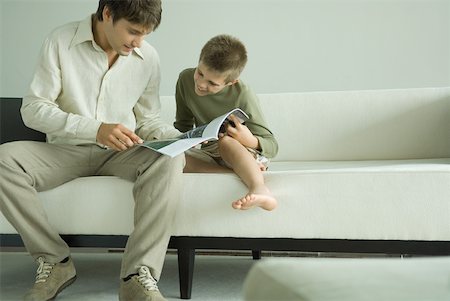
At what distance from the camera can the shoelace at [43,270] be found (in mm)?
1958

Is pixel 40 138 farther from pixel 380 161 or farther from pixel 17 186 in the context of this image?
pixel 380 161

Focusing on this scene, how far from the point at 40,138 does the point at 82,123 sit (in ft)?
1.95

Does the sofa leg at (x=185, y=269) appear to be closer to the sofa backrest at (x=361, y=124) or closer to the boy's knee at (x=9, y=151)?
the boy's knee at (x=9, y=151)

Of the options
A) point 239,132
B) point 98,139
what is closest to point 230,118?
point 239,132

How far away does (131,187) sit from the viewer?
2062 mm

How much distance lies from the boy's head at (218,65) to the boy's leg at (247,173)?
0.19 meters

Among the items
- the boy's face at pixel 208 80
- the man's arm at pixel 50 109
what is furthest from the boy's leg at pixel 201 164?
the man's arm at pixel 50 109

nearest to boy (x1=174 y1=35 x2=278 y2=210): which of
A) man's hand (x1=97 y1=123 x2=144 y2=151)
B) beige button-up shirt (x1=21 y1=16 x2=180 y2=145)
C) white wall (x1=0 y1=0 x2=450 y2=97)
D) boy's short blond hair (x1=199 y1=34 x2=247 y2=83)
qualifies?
boy's short blond hair (x1=199 y1=34 x2=247 y2=83)

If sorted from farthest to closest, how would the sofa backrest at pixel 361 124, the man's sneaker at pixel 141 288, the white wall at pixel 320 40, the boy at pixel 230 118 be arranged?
the white wall at pixel 320 40, the sofa backrest at pixel 361 124, the boy at pixel 230 118, the man's sneaker at pixel 141 288

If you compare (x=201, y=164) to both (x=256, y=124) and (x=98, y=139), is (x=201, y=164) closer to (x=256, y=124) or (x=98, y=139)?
(x=256, y=124)

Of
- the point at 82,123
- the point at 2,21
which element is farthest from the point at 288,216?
the point at 2,21

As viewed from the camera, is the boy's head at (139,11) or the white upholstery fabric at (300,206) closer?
the white upholstery fabric at (300,206)

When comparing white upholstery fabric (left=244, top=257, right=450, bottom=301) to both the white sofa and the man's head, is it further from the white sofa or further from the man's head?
the man's head

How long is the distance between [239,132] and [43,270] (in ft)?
2.39
